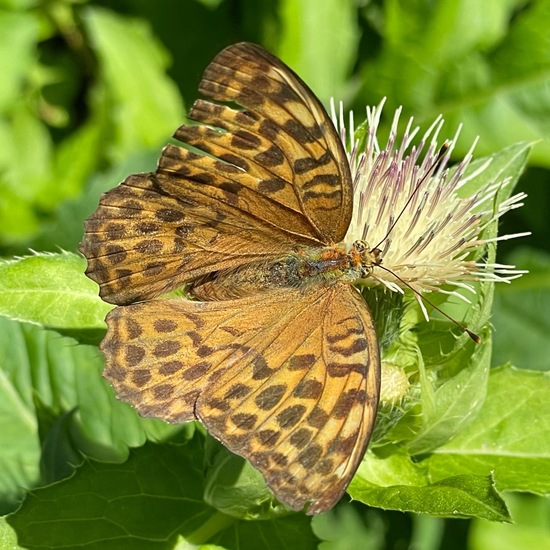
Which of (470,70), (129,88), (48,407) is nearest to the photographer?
(48,407)

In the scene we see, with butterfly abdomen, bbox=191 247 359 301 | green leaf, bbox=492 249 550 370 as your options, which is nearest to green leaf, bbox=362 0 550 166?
green leaf, bbox=492 249 550 370

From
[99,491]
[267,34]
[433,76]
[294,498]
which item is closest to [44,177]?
[267,34]

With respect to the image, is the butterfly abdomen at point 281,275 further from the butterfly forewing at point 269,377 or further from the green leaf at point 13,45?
the green leaf at point 13,45

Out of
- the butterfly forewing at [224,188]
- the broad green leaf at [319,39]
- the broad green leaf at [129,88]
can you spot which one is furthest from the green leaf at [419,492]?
the broad green leaf at [319,39]

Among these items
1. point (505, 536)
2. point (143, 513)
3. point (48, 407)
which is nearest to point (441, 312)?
point (143, 513)

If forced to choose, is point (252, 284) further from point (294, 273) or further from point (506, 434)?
point (506, 434)

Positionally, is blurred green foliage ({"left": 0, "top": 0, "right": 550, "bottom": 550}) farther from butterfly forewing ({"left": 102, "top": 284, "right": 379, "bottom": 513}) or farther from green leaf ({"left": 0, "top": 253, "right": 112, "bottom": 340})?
butterfly forewing ({"left": 102, "top": 284, "right": 379, "bottom": 513})

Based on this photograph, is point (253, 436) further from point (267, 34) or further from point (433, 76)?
point (267, 34)
